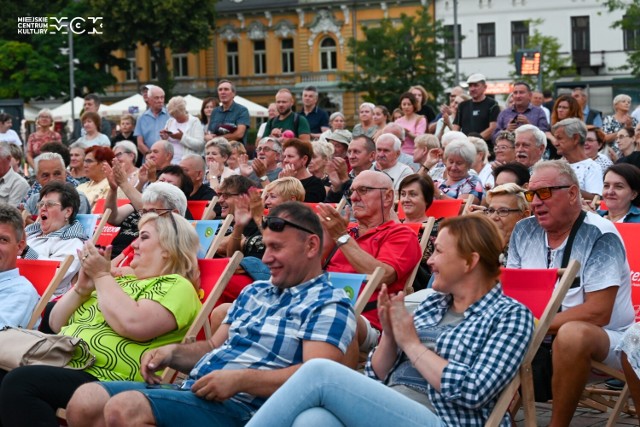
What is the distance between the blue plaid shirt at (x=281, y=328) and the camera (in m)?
4.79

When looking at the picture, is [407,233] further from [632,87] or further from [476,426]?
[632,87]

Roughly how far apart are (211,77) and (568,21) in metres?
24.3

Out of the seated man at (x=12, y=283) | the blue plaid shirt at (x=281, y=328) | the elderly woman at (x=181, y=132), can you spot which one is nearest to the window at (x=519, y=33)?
the elderly woman at (x=181, y=132)

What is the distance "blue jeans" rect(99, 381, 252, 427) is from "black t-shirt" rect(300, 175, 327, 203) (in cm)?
499

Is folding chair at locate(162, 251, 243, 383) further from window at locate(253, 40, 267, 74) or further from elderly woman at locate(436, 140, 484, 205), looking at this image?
window at locate(253, 40, 267, 74)

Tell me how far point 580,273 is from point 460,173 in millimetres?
3896

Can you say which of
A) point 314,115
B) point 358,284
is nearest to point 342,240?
point 358,284

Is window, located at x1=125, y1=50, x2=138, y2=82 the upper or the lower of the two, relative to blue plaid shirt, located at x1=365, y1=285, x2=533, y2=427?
upper

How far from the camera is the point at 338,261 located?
6.61 meters

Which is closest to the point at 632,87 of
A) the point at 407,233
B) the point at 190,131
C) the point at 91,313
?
the point at 190,131

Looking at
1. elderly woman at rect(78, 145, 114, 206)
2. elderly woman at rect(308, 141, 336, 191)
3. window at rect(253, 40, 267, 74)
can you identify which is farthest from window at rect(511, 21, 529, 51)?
elderly woman at rect(78, 145, 114, 206)

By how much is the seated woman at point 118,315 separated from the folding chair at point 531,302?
1.65 metres

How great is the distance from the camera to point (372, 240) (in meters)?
6.61

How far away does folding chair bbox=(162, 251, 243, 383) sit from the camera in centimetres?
557
